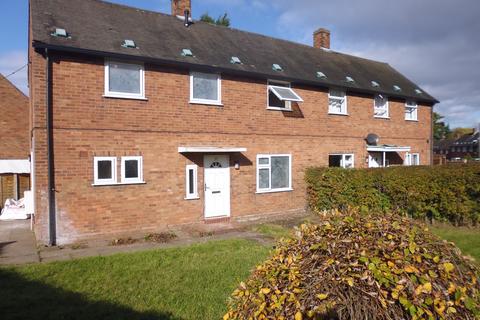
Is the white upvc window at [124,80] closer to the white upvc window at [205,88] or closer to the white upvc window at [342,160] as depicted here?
the white upvc window at [205,88]

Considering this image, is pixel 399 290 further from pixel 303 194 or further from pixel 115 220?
pixel 303 194

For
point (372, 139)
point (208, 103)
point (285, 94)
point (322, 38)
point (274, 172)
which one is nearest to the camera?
point (208, 103)

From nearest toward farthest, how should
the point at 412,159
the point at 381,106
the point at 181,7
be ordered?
the point at 181,7
the point at 381,106
the point at 412,159

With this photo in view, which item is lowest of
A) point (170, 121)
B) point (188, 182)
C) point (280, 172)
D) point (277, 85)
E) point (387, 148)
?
point (188, 182)

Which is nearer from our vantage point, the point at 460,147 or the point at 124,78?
the point at 124,78

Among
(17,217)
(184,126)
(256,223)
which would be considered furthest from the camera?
(17,217)

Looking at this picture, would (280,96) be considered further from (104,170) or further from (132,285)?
(132,285)

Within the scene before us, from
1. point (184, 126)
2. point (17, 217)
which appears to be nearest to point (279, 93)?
point (184, 126)

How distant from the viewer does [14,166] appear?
15484 millimetres

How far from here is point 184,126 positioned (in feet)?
36.4

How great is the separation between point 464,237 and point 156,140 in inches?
331

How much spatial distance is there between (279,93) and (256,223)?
4.44 m

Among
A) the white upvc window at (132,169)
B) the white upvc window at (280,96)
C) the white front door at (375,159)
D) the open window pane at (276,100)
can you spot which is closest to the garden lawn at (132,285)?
the white upvc window at (132,169)

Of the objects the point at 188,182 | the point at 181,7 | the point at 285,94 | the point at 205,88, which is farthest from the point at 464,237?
the point at 181,7
